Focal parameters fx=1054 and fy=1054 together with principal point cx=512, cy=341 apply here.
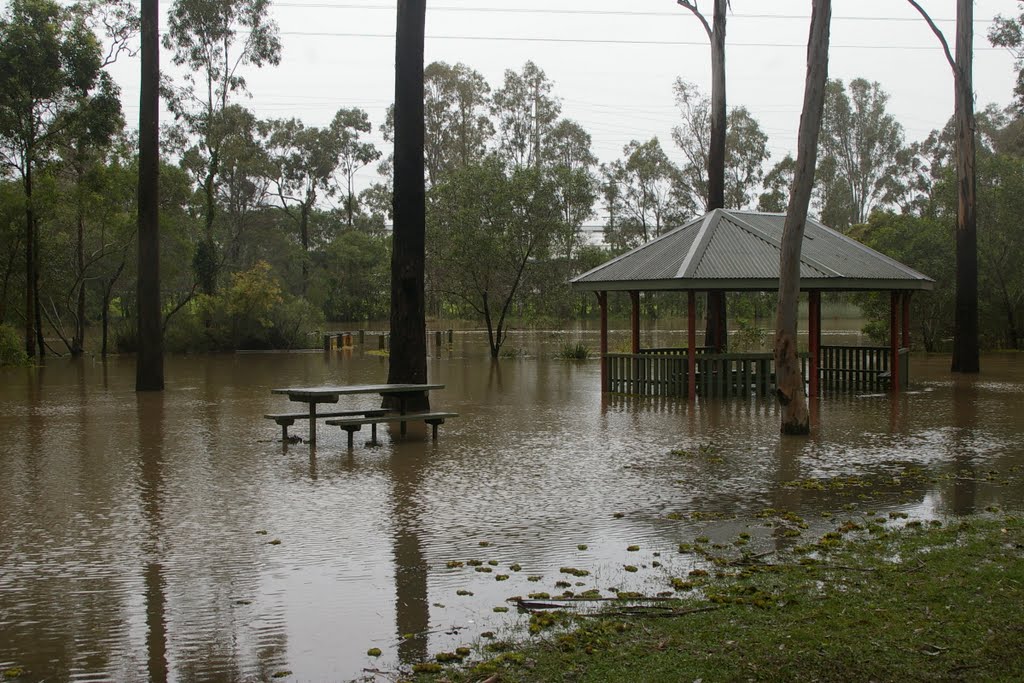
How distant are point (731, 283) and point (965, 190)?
10023 mm

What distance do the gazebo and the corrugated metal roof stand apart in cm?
2

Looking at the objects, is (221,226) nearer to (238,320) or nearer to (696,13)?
(238,320)

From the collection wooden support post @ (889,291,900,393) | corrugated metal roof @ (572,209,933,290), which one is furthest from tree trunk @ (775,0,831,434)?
wooden support post @ (889,291,900,393)

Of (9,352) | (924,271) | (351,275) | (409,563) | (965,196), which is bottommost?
(409,563)

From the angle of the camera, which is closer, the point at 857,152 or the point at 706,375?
the point at 706,375

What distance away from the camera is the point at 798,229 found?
14.1 meters

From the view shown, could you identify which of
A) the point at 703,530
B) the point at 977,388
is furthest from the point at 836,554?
the point at 977,388

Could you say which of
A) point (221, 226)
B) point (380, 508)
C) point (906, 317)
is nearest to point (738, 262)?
point (906, 317)

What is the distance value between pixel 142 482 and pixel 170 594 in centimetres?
458

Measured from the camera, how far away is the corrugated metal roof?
19266 millimetres

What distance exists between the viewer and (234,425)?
16.1m

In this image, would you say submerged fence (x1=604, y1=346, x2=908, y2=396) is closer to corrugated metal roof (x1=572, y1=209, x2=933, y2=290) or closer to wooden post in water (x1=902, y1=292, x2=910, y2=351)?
wooden post in water (x1=902, y1=292, x2=910, y2=351)

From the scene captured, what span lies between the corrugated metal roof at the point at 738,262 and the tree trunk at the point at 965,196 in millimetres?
4665

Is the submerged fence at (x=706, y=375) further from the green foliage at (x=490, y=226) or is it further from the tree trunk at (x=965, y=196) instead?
the green foliage at (x=490, y=226)
